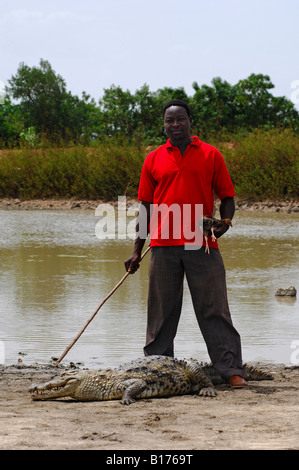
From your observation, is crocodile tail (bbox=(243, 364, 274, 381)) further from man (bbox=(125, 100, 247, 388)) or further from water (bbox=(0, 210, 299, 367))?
water (bbox=(0, 210, 299, 367))

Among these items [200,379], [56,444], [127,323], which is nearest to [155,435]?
[56,444]

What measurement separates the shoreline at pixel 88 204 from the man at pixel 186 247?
16724mm

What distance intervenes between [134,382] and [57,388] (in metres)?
0.46

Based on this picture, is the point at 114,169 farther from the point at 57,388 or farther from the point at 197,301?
the point at 57,388

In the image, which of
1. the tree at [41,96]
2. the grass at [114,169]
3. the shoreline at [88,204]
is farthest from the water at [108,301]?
the tree at [41,96]

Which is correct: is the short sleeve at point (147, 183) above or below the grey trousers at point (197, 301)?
above

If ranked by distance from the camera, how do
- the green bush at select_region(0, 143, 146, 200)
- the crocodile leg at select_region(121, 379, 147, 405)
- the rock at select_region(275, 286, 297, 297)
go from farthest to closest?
the green bush at select_region(0, 143, 146, 200) < the rock at select_region(275, 286, 297, 297) < the crocodile leg at select_region(121, 379, 147, 405)

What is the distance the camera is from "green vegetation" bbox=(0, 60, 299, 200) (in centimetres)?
2341

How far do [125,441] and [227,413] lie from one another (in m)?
0.79

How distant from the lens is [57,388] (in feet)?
15.0

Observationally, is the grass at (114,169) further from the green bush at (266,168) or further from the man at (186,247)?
the man at (186,247)

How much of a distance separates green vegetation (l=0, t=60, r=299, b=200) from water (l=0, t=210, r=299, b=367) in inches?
325

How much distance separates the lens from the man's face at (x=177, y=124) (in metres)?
4.84

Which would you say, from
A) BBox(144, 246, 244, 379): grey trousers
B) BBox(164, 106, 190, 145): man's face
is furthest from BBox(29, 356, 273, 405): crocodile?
BBox(164, 106, 190, 145): man's face
